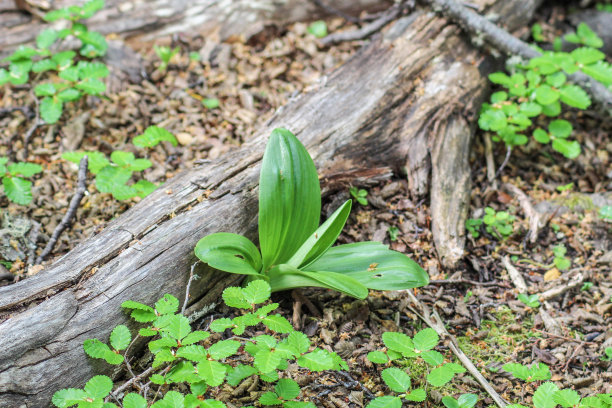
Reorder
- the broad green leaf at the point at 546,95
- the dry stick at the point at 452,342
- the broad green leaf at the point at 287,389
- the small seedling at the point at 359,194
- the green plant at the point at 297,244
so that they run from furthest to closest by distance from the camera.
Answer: the broad green leaf at the point at 546,95 → the small seedling at the point at 359,194 → the green plant at the point at 297,244 → the dry stick at the point at 452,342 → the broad green leaf at the point at 287,389

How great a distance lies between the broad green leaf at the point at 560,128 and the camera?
3605 millimetres

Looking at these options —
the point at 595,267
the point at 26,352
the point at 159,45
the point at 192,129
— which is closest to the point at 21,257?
the point at 26,352

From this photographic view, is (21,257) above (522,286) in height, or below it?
above

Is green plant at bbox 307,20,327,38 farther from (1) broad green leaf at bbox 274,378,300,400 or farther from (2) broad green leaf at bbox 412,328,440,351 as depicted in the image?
(1) broad green leaf at bbox 274,378,300,400

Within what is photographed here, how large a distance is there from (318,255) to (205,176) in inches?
29.1

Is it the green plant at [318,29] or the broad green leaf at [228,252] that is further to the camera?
the green plant at [318,29]

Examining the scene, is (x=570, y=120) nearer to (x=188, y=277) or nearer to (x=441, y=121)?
(x=441, y=121)

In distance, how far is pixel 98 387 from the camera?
1957 mm

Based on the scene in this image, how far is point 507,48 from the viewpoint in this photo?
149 inches

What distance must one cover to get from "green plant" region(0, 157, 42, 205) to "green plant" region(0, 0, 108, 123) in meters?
0.44

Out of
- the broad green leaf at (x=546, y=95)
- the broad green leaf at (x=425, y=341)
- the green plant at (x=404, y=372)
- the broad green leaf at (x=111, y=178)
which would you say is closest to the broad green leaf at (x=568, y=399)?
the green plant at (x=404, y=372)

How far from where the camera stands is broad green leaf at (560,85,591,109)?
11.0 feet

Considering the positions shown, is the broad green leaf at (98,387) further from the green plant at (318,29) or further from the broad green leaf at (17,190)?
the green plant at (318,29)

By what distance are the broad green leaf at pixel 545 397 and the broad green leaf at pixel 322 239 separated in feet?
3.56
